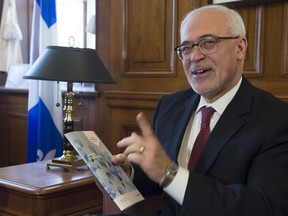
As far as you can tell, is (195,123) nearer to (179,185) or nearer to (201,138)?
(201,138)

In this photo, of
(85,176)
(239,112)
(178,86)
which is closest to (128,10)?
(178,86)

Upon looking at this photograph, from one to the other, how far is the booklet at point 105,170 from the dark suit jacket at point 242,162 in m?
0.19

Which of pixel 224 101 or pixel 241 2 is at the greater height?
pixel 241 2

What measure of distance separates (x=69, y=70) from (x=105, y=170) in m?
0.73

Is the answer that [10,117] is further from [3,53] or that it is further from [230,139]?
[230,139]

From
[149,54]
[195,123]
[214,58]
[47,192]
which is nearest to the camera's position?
[214,58]

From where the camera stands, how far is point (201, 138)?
1.38 m

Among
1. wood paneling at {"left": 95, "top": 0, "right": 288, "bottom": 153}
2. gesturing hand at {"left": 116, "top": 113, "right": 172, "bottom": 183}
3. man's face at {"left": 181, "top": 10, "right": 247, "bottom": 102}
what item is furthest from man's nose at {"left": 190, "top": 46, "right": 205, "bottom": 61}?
wood paneling at {"left": 95, "top": 0, "right": 288, "bottom": 153}

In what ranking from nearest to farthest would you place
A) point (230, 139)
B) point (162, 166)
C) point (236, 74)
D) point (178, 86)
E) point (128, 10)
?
point (162, 166) < point (230, 139) < point (236, 74) < point (178, 86) < point (128, 10)

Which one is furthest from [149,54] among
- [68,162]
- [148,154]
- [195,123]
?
[148,154]

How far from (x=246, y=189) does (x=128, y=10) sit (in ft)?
5.29

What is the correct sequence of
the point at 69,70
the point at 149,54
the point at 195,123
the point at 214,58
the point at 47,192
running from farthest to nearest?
the point at 149,54 → the point at 69,70 → the point at 47,192 → the point at 195,123 → the point at 214,58

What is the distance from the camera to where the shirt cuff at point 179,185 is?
1097mm

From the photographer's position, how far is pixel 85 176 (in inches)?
76.3
